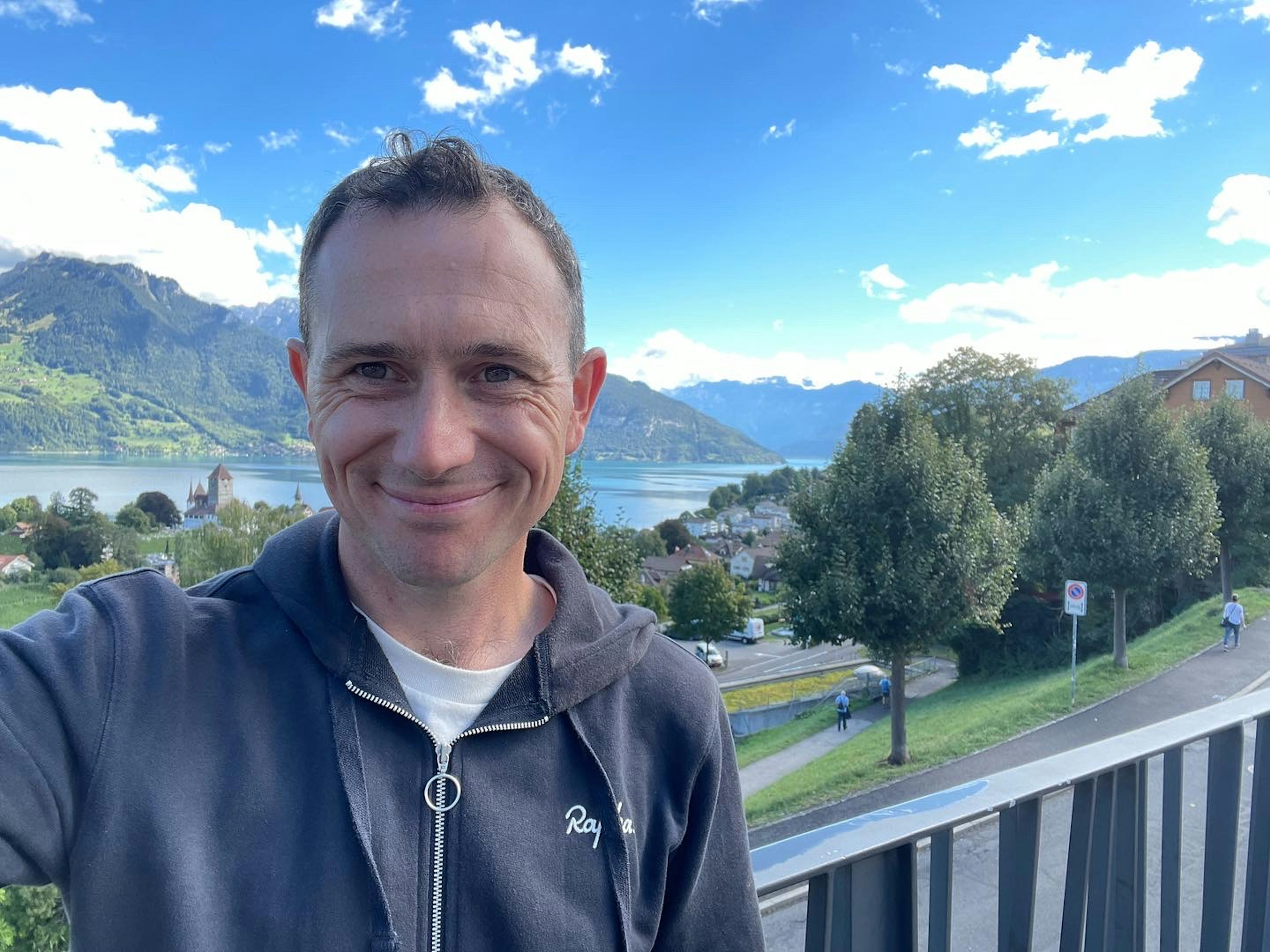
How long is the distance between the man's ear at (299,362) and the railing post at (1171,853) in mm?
2078

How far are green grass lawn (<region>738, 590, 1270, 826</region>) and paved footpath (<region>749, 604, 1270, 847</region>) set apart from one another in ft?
0.79

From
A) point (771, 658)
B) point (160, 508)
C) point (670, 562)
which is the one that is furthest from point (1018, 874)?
point (670, 562)

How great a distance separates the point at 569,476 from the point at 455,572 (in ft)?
36.8

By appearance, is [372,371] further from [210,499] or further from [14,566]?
[210,499]

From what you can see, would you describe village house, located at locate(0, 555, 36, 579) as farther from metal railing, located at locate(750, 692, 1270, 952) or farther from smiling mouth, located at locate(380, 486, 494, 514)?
metal railing, located at locate(750, 692, 1270, 952)

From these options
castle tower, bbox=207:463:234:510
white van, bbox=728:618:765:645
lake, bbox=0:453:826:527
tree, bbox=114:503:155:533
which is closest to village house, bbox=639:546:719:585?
lake, bbox=0:453:826:527

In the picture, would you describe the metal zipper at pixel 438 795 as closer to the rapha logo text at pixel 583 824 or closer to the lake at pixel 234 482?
the rapha logo text at pixel 583 824

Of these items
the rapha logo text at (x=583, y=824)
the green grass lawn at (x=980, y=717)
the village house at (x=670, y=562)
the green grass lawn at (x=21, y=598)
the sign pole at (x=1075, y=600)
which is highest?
the rapha logo text at (x=583, y=824)

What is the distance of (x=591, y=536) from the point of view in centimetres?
1275

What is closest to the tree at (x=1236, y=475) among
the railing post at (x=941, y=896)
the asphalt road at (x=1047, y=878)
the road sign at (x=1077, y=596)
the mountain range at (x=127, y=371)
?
the road sign at (x=1077, y=596)

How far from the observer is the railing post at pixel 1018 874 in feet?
5.42

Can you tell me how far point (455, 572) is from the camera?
1175mm

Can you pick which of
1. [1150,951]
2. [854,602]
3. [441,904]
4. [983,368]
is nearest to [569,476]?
[854,602]

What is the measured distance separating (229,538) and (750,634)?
106ft
